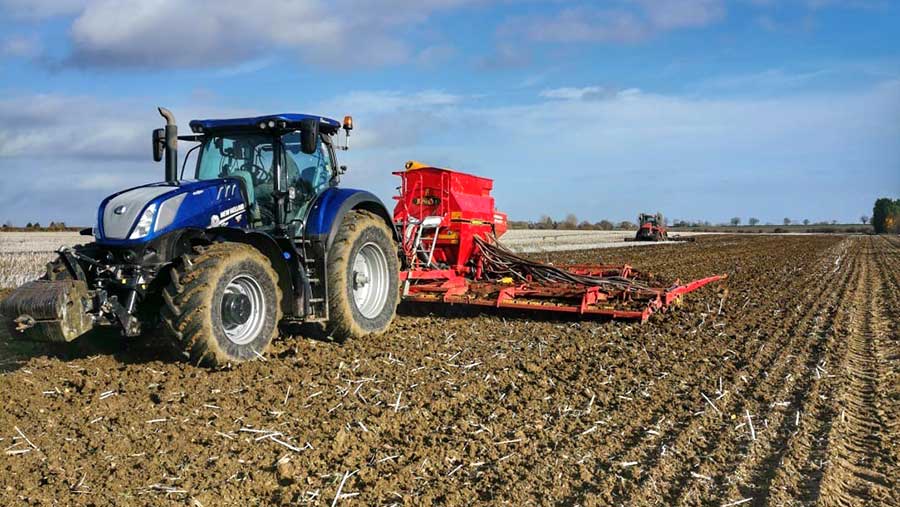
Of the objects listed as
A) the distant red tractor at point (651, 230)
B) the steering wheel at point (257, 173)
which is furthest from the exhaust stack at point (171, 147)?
the distant red tractor at point (651, 230)

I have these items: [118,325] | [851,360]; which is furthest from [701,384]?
[118,325]

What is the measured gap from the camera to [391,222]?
8164 mm

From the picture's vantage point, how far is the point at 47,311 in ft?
16.6

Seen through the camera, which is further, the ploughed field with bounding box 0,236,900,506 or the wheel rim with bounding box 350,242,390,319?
the wheel rim with bounding box 350,242,390,319

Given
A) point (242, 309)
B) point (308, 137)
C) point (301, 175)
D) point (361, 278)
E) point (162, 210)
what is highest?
point (308, 137)

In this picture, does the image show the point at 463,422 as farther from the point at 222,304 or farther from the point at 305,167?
the point at 305,167

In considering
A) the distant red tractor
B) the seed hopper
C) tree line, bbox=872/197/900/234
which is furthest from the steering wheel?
tree line, bbox=872/197/900/234

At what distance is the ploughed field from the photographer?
367 centimetres

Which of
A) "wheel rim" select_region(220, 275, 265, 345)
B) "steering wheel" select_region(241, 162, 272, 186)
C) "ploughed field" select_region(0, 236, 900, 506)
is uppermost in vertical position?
"steering wheel" select_region(241, 162, 272, 186)

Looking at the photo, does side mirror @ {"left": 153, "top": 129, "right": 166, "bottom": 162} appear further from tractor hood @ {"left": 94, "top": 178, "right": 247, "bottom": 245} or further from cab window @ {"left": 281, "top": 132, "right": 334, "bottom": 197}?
cab window @ {"left": 281, "top": 132, "right": 334, "bottom": 197}

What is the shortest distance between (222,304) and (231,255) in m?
0.40

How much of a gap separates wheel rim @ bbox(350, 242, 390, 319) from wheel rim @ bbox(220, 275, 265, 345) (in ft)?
5.29

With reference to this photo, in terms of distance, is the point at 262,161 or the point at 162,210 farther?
the point at 262,161

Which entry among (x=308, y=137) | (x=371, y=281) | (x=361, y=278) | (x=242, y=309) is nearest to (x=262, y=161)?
(x=308, y=137)
